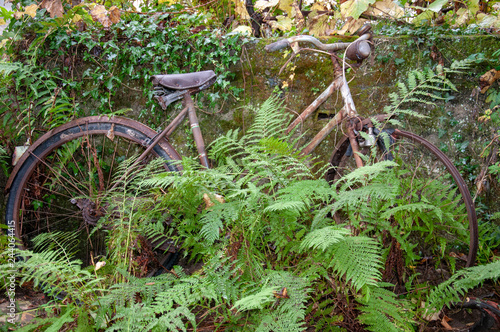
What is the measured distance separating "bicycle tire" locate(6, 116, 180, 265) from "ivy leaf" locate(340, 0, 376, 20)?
1938 mm

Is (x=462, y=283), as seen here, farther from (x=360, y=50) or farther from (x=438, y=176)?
(x=360, y=50)

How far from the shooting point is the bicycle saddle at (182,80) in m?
2.60

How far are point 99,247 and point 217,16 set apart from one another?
10.2ft

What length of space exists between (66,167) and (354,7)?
299 centimetres

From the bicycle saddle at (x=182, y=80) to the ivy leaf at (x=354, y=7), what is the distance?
53.8 inches

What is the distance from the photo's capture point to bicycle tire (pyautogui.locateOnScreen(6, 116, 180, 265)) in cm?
278

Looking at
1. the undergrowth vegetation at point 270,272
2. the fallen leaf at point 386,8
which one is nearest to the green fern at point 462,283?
the undergrowth vegetation at point 270,272

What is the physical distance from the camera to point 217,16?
432cm

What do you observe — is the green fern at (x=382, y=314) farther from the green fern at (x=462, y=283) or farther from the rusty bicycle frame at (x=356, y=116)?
the rusty bicycle frame at (x=356, y=116)

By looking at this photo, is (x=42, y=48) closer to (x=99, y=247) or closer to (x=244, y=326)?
(x=99, y=247)

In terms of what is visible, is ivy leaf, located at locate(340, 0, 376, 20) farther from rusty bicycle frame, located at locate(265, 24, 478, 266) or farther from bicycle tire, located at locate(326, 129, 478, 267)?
bicycle tire, located at locate(326, 129, 478, 267)

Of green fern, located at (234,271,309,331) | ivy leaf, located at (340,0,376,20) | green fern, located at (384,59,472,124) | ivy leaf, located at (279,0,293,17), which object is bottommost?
green fern, located at (234,271,309,331)

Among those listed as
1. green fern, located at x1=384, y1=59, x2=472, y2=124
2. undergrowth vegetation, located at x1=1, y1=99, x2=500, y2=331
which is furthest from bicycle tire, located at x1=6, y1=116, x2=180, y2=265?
green fern, located at x1=384, y1=59, x2=472, y2=124

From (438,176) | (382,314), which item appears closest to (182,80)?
(438,176)
